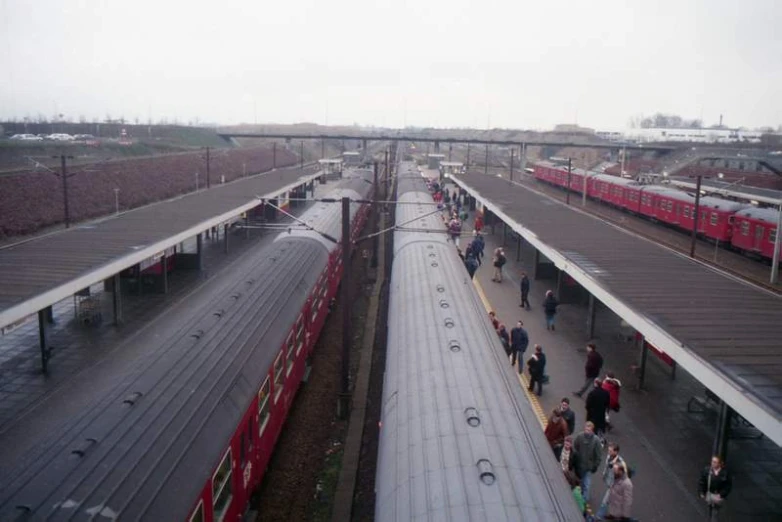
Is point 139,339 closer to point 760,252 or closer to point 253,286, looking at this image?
point 253,286

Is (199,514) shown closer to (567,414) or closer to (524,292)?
(567,414)

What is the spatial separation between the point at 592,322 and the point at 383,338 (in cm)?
576

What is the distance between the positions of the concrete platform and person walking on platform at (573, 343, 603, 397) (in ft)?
1.22

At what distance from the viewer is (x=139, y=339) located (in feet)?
40.2

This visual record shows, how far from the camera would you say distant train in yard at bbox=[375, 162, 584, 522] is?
5.79 metres

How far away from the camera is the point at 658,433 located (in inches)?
478

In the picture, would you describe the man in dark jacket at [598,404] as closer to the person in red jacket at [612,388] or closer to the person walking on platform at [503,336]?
the person in red jacket at [612,388]

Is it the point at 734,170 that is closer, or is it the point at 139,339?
the point at 139,339

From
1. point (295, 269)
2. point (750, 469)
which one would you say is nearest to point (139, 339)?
point (295, 269)

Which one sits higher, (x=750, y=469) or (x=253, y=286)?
(x=253, y=286)

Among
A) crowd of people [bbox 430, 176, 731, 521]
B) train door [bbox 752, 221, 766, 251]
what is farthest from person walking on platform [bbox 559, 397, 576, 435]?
train door [bbox 752, 221, 766, 251]

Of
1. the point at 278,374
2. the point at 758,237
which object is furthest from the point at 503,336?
the point at 758,237

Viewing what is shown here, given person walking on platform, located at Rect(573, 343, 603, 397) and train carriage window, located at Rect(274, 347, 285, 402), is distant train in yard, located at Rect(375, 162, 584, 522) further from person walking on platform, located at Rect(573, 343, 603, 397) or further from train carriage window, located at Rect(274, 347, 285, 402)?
person walking on platform, located at Rect(573, 343, 603, 397)

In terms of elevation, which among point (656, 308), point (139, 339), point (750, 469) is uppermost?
point (656, 308)
